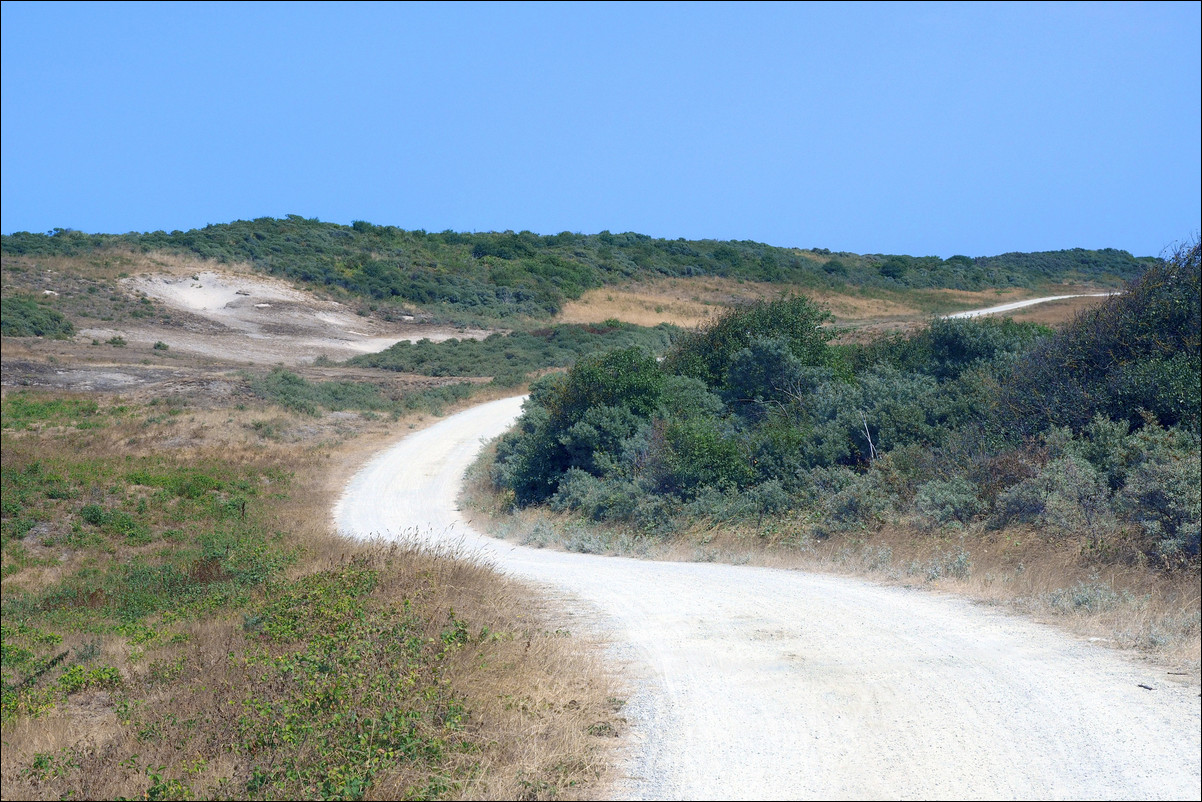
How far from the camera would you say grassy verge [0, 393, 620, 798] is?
516 cm

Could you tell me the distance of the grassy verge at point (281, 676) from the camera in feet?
16.9

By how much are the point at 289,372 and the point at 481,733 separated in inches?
1477

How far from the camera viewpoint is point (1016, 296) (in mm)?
74500

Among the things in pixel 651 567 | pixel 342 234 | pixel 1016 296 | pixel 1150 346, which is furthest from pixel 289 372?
pixel 1016 296

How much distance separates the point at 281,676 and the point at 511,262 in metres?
76.1

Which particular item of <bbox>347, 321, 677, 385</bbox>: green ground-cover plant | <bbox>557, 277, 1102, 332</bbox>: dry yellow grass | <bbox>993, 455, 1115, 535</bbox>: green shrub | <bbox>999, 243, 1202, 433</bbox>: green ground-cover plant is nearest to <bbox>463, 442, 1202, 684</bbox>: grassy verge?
<bbox>993, 455, 1115, 535</bbox>: green shrub

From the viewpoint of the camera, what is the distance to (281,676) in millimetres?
6578

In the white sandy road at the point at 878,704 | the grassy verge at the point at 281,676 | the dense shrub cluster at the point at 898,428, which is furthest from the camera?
the dense shrub cluster at the point at 898,428

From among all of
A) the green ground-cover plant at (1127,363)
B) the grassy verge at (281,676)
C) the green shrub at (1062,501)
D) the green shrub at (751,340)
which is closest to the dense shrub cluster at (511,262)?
the green shrub at (751,340)

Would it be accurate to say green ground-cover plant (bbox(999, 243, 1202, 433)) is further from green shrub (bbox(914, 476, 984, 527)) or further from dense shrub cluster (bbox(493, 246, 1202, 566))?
green shrub (bbox(914, 476, 984, 527))

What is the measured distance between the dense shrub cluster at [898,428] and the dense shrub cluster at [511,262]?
31818 millimetres

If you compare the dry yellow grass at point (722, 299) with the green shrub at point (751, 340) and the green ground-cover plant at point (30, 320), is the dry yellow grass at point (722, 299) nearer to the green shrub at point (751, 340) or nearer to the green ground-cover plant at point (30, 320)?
the green shrub at point (751, 340)

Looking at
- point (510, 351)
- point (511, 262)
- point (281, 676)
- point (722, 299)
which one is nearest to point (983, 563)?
point (281, 676)

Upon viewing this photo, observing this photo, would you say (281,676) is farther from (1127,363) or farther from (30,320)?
(30,320)
